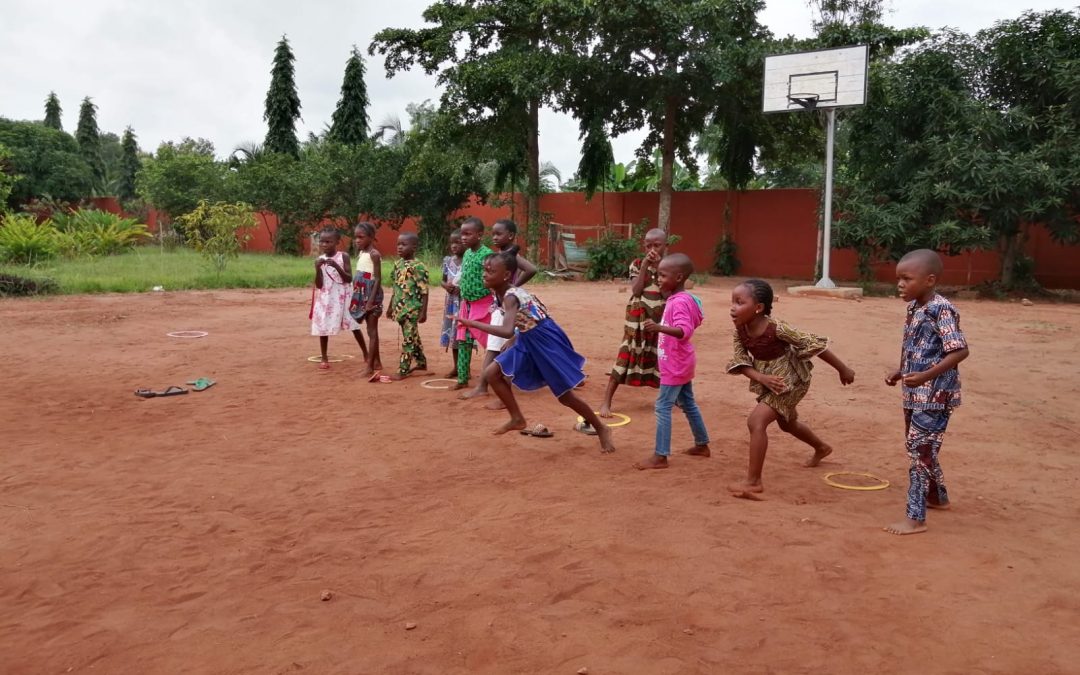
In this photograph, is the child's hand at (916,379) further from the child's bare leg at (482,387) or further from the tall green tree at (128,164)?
the tall green tree at (128,164)

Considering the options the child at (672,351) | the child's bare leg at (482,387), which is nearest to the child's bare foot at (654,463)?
the child at (672,351)

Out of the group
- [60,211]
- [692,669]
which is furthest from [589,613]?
[60,211]

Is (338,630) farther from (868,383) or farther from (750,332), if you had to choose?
(868,383)

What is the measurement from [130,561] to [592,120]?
67.3 ft

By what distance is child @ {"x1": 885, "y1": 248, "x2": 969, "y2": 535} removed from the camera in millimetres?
4117

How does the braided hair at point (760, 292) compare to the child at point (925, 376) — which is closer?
the child at point (925, 376)

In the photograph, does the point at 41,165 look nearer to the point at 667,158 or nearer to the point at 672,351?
the point at 667,158

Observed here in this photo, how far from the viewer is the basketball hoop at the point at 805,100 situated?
17.6 metres

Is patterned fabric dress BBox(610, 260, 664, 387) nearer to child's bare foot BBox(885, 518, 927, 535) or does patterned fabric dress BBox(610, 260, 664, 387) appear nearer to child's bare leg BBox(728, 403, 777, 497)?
child's bare leg BBox(728, 403, 777, 497)

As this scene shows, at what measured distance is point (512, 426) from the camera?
6.24m

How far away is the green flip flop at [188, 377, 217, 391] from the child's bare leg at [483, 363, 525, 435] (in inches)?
133

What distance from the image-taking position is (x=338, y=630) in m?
3.21

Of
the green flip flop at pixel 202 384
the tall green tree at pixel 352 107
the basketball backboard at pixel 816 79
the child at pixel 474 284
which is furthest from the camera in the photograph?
the tall green tree at pixel 352 107

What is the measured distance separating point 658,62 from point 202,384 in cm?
1616
